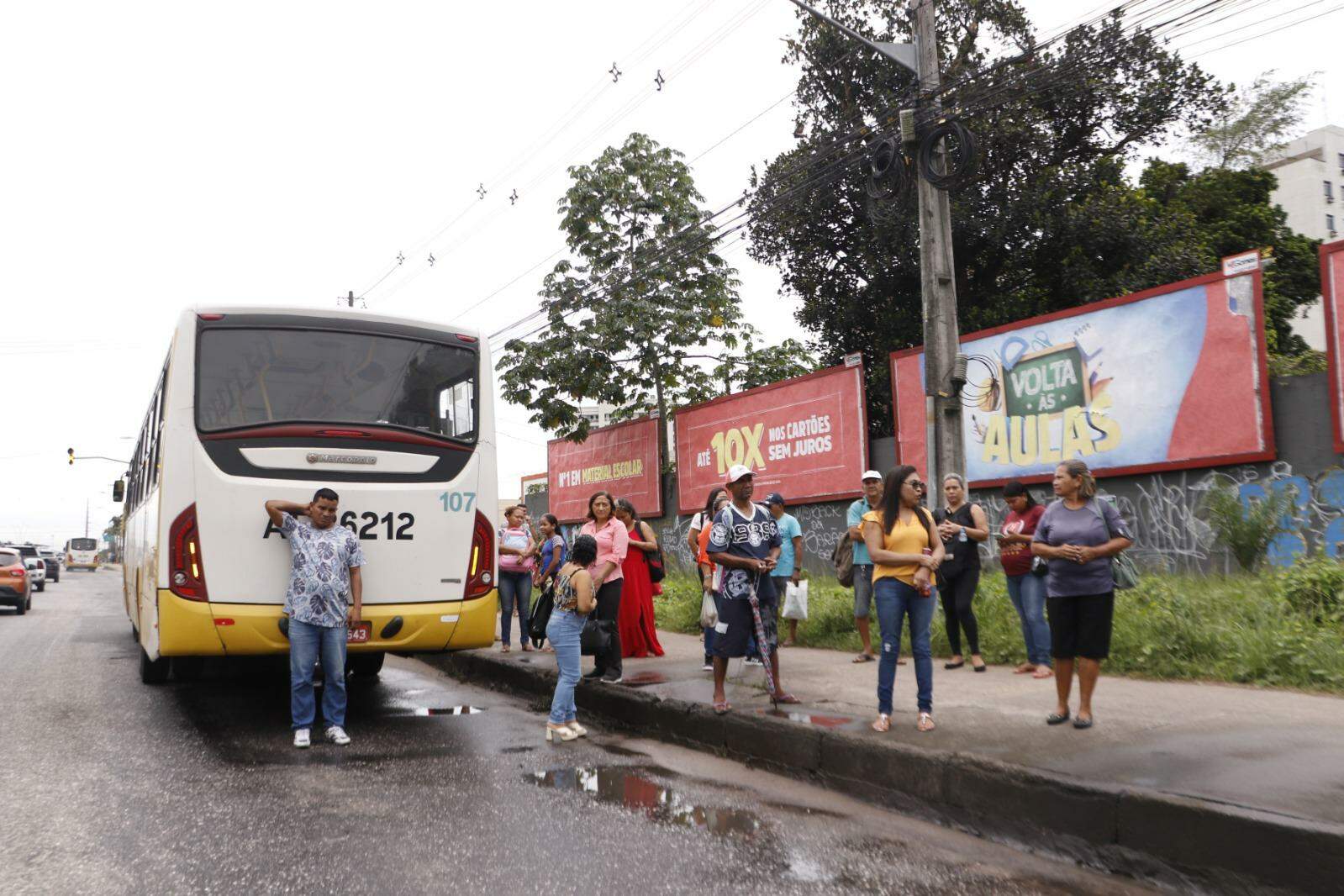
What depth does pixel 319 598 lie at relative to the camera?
716 cm

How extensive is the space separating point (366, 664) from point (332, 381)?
394 centimetres

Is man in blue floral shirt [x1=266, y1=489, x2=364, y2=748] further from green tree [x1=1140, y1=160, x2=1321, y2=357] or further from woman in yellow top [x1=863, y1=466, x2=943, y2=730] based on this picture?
green tree [x1=1140, y1=160, x2=1321, y2=357]

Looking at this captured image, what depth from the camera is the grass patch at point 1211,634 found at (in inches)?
298

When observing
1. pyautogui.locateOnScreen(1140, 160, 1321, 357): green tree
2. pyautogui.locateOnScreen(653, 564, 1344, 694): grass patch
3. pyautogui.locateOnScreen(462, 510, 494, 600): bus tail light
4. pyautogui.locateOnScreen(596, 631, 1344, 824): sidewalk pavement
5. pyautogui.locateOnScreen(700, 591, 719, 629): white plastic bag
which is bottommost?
pyautogui.locateOnScreen(596, 631, 1344, 824): sidewalk pavement

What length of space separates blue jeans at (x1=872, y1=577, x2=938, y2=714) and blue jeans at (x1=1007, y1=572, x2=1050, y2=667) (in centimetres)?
211

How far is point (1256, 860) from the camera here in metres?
4.13

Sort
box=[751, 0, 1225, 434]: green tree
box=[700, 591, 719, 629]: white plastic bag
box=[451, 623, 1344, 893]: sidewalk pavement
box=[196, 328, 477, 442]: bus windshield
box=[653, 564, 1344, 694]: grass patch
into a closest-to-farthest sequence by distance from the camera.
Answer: box=[451, 623, 1344, 893]: sidewalk pavement
box=[653, 564, 1344, 694]: grass patch
box=[196, 328, 477, 442]: bus windshield
box=[700, 591, 719, 629]: white plastic bag
box=[751, 0, 1225, 434]: green tree

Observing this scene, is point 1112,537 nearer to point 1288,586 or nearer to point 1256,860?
point 1256,860

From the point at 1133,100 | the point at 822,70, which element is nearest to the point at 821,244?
the point at 822,70

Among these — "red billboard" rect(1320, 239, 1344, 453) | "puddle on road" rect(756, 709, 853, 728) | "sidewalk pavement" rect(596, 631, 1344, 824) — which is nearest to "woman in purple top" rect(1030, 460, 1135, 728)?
"sidewalk pavement" rect(596, 631, 1344, 824)

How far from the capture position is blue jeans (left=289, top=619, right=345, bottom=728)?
718 centimetres

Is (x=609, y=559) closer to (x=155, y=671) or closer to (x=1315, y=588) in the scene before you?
(x=155, y=671)

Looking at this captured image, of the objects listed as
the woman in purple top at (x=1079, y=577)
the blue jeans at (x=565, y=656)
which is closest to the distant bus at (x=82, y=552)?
the blue jeans at (x=565, y=656)

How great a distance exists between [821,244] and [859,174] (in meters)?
2.03
